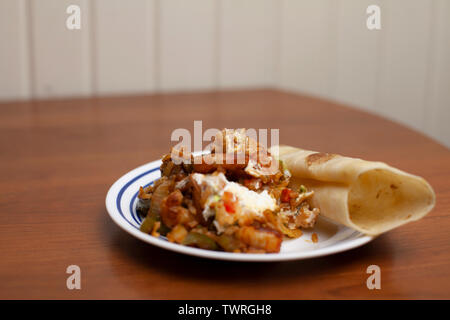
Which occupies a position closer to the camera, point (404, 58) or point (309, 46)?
point (309, 46)

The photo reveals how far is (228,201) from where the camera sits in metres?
1.00

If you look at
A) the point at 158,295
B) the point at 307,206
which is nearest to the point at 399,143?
the point at 307,206

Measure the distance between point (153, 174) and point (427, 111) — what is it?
268 centimetres

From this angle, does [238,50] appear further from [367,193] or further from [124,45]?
[367,193]

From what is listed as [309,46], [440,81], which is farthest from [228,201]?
[440,81]

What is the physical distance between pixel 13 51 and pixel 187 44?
0.88 metres

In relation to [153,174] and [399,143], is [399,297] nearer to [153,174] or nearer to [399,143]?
[153,174]

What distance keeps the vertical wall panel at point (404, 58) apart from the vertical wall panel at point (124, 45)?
135cm

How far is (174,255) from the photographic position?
1.02 metres

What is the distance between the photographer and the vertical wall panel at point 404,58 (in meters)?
3.36

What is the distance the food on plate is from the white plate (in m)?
0.03

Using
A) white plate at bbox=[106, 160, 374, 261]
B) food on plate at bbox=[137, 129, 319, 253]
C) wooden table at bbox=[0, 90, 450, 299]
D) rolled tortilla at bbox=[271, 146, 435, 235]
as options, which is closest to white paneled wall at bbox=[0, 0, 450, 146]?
wooden table at bbox=[0, 90, 450, 299]

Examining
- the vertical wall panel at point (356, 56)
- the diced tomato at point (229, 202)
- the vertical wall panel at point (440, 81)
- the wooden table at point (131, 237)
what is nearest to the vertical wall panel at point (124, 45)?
the wooden table at point (131, 237)

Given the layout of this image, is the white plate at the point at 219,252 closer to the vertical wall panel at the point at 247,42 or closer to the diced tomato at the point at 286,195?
the diced tomato at the point at 286,195
